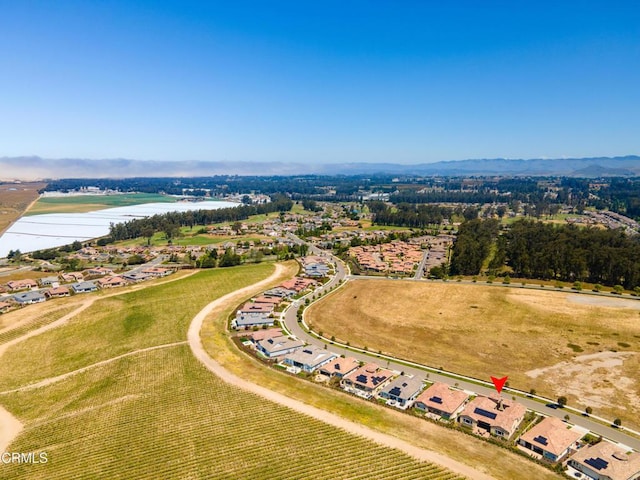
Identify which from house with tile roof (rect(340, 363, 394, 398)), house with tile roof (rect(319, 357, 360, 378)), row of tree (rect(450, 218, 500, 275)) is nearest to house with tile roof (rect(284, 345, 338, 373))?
house with tile roof (rect(319, 357, 360, 378))

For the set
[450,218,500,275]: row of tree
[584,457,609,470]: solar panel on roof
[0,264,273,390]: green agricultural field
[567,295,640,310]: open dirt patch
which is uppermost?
[450,218,500,275]: row of tree

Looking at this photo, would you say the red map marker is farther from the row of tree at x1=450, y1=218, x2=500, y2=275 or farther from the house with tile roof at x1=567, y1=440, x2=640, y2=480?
the row of tree at x1=450, y1=218, x2=500, y2=275

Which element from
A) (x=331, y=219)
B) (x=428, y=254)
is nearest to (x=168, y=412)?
(x=428, y=254)

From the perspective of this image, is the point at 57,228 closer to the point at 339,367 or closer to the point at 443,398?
the point at 339,367

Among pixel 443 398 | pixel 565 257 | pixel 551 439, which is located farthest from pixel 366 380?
pixel 565 257

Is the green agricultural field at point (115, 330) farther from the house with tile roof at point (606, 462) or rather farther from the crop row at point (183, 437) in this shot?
the house with tile roof at point (606, 462)
